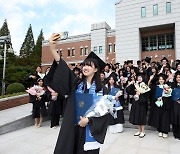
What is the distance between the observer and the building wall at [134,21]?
28.6m

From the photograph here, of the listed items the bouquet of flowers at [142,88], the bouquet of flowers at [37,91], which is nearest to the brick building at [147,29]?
the bouquet of flowers at [142,88]

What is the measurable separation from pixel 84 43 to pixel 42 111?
3157 cm

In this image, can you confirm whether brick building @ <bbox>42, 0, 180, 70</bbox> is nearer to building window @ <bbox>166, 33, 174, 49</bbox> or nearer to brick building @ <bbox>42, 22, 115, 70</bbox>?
building window @ <bbox>166, 33, 174, 49</bbox>

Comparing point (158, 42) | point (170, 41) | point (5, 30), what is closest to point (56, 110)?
point (158, 42)

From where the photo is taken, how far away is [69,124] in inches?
97.7

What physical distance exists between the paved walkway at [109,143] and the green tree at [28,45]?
1928 inches

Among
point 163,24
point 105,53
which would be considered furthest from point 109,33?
point 163,24

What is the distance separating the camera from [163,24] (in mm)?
28688

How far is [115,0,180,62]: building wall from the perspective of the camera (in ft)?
93.9

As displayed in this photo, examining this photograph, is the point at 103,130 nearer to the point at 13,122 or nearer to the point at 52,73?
the point at 52,73

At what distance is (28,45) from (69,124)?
179 ft

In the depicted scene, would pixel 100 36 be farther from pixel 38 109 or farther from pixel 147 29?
pixel 38 109

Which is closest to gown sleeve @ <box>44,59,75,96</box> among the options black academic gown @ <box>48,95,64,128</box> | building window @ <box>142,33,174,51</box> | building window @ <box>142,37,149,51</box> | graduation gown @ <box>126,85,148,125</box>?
graduation gown @ <box>126,85,148,125</box>

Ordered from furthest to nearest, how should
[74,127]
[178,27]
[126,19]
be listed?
[126,19] → [178,27] → [74,127]
